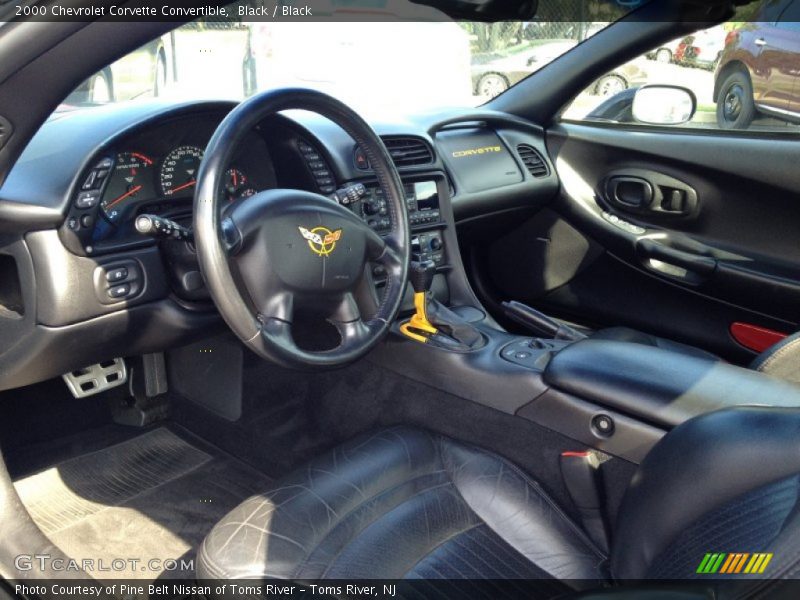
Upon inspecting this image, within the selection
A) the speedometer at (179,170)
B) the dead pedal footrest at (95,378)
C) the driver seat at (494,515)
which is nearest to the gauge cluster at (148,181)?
the speedometer at (179,170)

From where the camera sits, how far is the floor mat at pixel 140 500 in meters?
2.04

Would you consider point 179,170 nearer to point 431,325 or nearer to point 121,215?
point 121,215

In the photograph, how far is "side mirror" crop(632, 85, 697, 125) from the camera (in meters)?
2.91

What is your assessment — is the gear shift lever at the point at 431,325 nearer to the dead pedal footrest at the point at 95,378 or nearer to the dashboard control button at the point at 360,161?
the dashboard control button at the point at 360,161

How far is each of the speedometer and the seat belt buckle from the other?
44.0 inches

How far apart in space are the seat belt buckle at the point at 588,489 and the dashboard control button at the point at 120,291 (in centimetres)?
105

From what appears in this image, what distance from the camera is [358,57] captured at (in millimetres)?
2713

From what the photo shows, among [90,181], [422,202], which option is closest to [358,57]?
[422,202]

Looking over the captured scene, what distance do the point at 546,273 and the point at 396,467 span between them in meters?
1.66

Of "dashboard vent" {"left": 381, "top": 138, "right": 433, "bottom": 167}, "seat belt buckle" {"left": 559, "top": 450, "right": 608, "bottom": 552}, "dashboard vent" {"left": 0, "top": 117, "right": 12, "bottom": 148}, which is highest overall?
"dashboard vent" {"left": 0, "top": 117, "right": 12, "bottom": 148}

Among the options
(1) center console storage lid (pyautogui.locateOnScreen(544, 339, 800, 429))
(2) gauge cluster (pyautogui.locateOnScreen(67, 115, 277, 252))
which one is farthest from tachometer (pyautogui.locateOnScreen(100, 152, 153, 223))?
(1) center console storage lid (pyautogui.locateOnScreen(544, 339, 800, 429))

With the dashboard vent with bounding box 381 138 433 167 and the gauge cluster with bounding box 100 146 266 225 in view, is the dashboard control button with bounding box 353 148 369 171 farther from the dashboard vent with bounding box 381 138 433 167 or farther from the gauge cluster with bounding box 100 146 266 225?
the gauge cluster with bounding box 100 146 266 225

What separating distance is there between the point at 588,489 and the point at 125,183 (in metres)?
1.25

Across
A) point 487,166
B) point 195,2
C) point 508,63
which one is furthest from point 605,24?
point 195,2
